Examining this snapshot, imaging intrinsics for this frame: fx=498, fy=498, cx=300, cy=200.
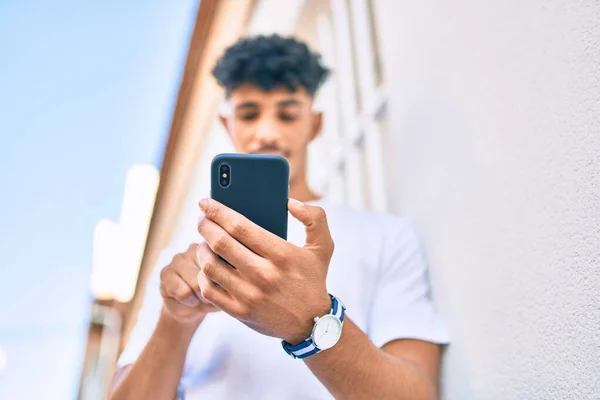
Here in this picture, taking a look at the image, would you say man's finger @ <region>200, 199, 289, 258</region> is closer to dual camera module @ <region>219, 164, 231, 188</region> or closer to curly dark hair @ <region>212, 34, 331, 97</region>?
dual camera module @ <region>219, 164, 231, 188</region>

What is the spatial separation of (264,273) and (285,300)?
0.13 feet

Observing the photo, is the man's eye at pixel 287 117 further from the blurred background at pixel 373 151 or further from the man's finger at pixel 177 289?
the man's finger at pixel 177 289

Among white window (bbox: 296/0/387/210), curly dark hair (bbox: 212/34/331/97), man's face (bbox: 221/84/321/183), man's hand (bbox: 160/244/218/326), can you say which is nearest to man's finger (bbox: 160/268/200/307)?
man's hand (bbox: 160/244/218/326)

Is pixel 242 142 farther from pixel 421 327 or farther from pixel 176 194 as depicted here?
pixel 176 194

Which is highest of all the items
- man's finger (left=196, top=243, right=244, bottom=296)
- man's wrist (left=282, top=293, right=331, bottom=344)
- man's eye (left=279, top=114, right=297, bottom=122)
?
man's eye (left=279, top=114, right=297, bottom=122)

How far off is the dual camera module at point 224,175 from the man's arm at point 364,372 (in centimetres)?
22

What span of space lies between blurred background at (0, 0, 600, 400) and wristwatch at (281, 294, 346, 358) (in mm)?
243

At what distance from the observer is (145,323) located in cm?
91

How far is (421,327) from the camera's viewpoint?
83cm

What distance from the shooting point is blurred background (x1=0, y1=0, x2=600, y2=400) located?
555mm

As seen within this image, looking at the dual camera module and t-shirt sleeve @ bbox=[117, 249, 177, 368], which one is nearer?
the dual camera module

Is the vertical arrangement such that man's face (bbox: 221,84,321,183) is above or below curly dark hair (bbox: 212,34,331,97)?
below

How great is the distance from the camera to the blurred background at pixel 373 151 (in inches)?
21.8

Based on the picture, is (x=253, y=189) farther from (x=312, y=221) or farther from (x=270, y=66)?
(x=270, y=66)
